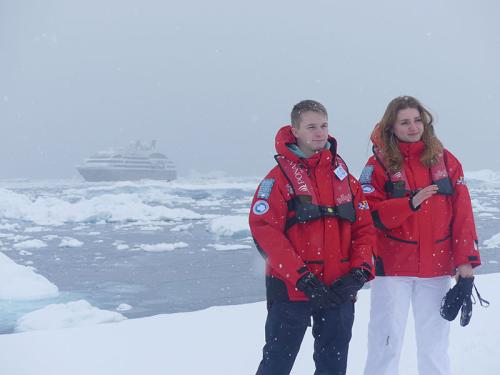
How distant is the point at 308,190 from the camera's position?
1.87 metres

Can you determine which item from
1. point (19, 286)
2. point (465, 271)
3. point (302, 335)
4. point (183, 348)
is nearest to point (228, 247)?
point (19, 286)

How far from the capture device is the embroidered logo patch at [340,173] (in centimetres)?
195

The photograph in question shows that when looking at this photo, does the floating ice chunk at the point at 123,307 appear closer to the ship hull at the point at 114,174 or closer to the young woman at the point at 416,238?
the young woman at the point at 416,238

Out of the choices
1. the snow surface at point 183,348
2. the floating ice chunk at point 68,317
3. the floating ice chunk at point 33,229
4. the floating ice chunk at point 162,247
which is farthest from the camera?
the floating ice chunk at point 33,229

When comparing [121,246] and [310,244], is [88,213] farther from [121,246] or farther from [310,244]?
[310,244]

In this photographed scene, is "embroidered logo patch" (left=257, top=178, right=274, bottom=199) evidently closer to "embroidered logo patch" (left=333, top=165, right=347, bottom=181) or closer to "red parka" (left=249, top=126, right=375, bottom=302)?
"red parka" (left=249, top=126, right=375, bottom=302)

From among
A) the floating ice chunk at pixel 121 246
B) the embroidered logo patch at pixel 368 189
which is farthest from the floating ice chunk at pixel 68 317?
the floating ice chunk at pixel 121 246

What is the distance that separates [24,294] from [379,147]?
322 inches

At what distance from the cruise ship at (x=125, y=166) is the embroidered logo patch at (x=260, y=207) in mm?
72665

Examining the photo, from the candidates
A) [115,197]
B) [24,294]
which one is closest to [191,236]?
[24,294]

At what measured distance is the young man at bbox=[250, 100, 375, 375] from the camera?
181cm

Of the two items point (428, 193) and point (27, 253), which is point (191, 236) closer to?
point (27, 253)

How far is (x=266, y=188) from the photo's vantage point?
1884 mm

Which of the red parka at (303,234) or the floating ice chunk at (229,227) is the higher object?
the red parka at (303,234)
